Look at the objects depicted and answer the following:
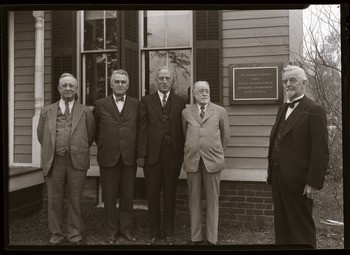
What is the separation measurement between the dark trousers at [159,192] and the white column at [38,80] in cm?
112

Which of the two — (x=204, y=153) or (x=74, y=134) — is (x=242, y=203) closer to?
(x=204, y=153)

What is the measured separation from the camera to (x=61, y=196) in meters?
3.38

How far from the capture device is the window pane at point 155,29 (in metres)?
3.56

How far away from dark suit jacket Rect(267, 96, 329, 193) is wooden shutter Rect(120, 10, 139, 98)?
4.74ft

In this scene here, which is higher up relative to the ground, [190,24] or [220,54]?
[190,24]

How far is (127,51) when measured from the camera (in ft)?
11.7

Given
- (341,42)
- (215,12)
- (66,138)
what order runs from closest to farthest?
(341,42) → (66,138) → (215,12)

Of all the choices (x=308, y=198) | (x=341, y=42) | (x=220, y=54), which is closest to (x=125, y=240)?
(x=308, y=198)

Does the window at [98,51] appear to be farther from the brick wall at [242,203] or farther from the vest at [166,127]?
the brick wall at [242,203]

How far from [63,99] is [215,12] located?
1.61 meters

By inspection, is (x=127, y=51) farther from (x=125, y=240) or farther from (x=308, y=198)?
(x=308, y=198)

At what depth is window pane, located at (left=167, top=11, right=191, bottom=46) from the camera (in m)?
3.54

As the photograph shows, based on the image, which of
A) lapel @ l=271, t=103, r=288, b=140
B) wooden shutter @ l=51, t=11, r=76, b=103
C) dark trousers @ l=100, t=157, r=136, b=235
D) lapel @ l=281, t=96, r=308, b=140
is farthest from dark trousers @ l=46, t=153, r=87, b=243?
lapel @ l=281, t=96, r=308, b=140

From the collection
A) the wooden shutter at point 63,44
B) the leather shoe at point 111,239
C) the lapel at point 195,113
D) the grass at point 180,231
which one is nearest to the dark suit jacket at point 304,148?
the grass at point 180,231
